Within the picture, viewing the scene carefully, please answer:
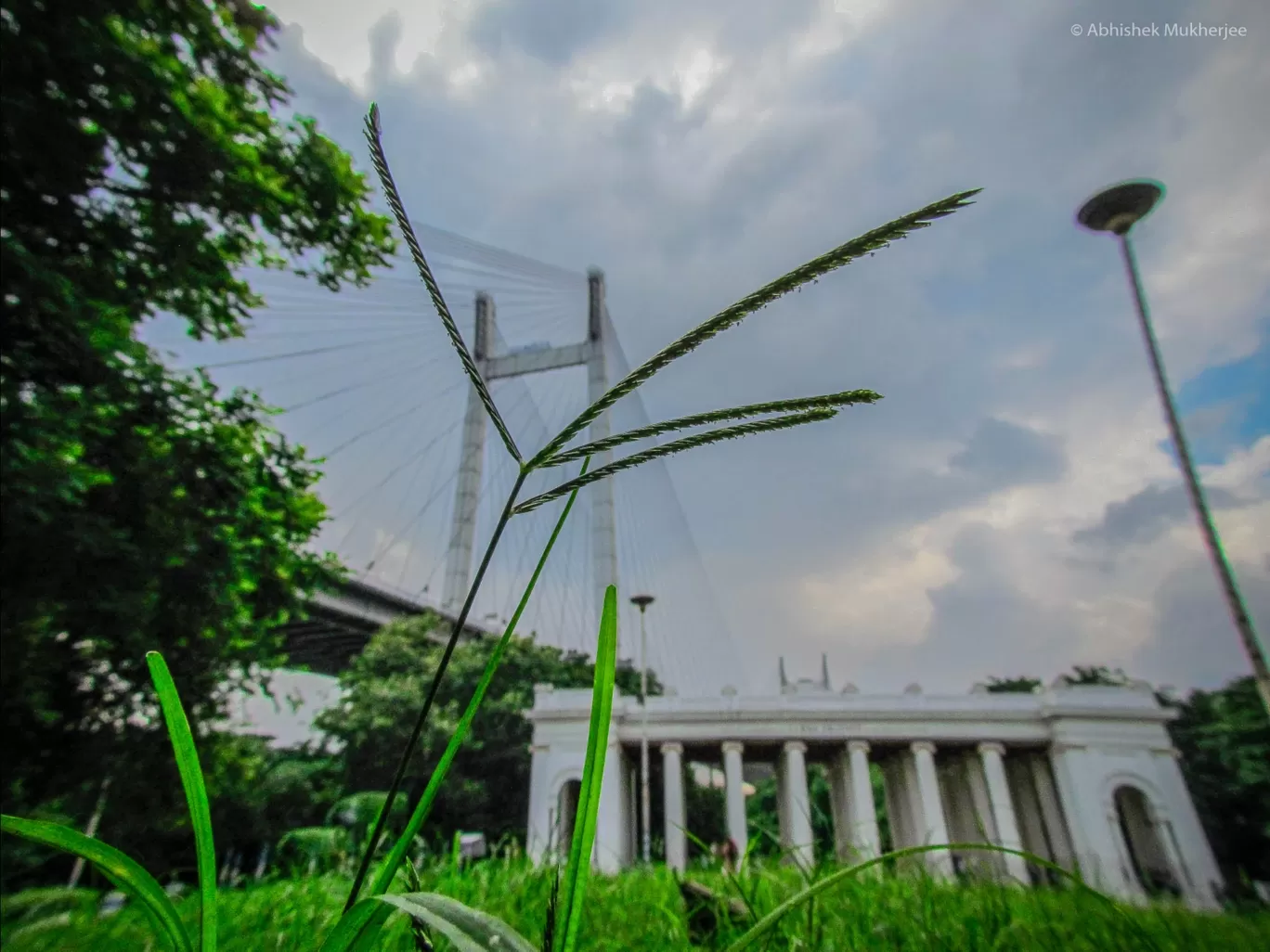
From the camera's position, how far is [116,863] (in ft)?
2.80

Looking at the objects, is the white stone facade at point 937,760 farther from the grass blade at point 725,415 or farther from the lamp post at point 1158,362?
the grass blade at point 725,415

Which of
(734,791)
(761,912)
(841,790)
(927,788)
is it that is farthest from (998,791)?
(761,912)

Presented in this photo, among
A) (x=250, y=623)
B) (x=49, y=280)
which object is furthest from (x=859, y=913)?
(x=250, y=623)

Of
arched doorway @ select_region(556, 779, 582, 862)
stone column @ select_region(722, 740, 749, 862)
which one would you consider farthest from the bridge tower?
arched doorway @ select_region(556, 779, 582, 862)

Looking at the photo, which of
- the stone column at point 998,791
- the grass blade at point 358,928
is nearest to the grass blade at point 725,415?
the grass blade at point 358,928

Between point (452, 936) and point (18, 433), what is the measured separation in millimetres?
6788

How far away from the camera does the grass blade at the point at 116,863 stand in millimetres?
791

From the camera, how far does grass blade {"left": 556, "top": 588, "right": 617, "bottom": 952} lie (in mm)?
754

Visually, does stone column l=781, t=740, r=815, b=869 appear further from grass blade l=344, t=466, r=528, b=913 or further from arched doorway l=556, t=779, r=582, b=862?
grass blade l=344, t=466, r=528, b=913

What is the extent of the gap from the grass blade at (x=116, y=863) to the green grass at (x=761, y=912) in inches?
14.0

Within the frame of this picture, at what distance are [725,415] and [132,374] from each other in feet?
25.5

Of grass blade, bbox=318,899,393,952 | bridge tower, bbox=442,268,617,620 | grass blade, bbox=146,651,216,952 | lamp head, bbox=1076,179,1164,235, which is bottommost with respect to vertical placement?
grass blade, bbox=318,899,393,952

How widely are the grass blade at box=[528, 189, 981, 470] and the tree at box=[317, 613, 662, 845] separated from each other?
887 inches

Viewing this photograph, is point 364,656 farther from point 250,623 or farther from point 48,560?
point 48,560
